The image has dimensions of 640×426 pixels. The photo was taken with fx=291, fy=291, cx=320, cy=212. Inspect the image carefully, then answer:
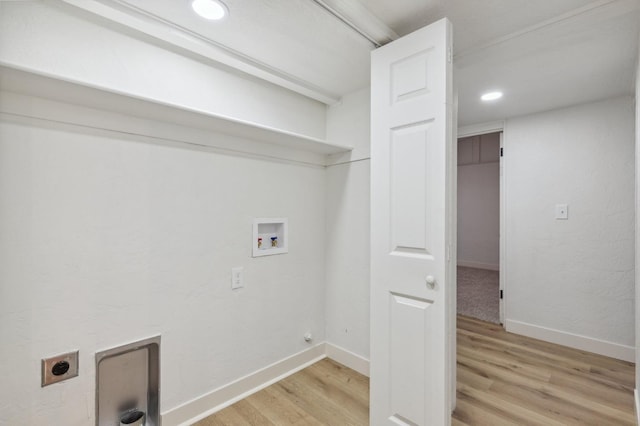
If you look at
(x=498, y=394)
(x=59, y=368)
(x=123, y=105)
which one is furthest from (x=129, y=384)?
(x=498, y=394)

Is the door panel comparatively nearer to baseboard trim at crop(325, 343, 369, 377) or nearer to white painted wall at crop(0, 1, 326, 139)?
baseboard trim at crop(325, 343, 369, 377)

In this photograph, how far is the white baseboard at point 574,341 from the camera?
99.7 inches

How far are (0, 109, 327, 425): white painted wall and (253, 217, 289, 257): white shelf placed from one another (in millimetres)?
52

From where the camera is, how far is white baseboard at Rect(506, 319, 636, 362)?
8.31ft

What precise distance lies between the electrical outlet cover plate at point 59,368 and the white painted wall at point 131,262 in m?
0.03

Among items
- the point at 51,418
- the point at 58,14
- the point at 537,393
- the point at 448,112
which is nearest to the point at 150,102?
the point at 58,14

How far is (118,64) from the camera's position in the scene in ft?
5.10

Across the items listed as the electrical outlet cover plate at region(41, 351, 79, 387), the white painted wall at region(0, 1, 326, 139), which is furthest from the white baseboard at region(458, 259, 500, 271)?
the electrical outlet cover plate at region(41, 351, 79, 387)

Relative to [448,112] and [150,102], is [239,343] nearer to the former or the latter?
[150,102]

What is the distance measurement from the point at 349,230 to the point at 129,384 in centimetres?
177

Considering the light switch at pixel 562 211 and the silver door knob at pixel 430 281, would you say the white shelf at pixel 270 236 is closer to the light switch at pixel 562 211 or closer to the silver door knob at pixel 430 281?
the silver door knob at pixel 430 281

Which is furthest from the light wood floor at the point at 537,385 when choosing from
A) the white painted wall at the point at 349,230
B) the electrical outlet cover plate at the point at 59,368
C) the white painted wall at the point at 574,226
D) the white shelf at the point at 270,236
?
the electrical outlet cover plate at the point at 59,368

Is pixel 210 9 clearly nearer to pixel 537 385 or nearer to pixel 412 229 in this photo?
pixel 412 229

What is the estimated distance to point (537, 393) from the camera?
208cm
